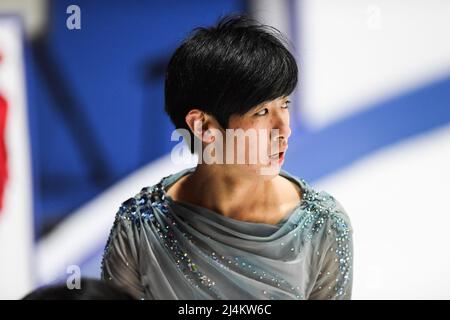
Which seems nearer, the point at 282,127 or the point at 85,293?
the point at 85,293

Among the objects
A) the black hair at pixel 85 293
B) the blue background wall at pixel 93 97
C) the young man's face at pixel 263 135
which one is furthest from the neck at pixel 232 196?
the black hair at pixel 85 293

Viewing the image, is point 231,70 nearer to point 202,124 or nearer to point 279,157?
point 202,124

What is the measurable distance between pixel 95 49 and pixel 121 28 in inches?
5.0

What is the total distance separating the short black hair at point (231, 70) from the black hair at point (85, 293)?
94cm

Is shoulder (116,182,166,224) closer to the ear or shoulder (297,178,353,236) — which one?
the ear

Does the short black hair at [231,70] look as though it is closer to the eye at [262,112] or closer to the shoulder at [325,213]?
the eye at [262,112]

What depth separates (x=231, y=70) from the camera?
6.77 ft

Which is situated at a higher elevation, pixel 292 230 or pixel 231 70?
pixel 231 70

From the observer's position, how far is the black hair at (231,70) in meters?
2.06

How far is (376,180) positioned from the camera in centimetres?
233

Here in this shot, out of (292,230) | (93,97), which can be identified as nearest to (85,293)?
(292,230)

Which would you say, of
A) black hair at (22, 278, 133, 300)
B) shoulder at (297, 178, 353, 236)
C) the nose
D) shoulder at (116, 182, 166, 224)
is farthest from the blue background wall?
black hair at (22, 278, 133, 300)

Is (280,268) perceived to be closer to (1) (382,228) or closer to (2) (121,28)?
(1) (382,228)

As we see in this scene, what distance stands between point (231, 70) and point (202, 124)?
23cm
